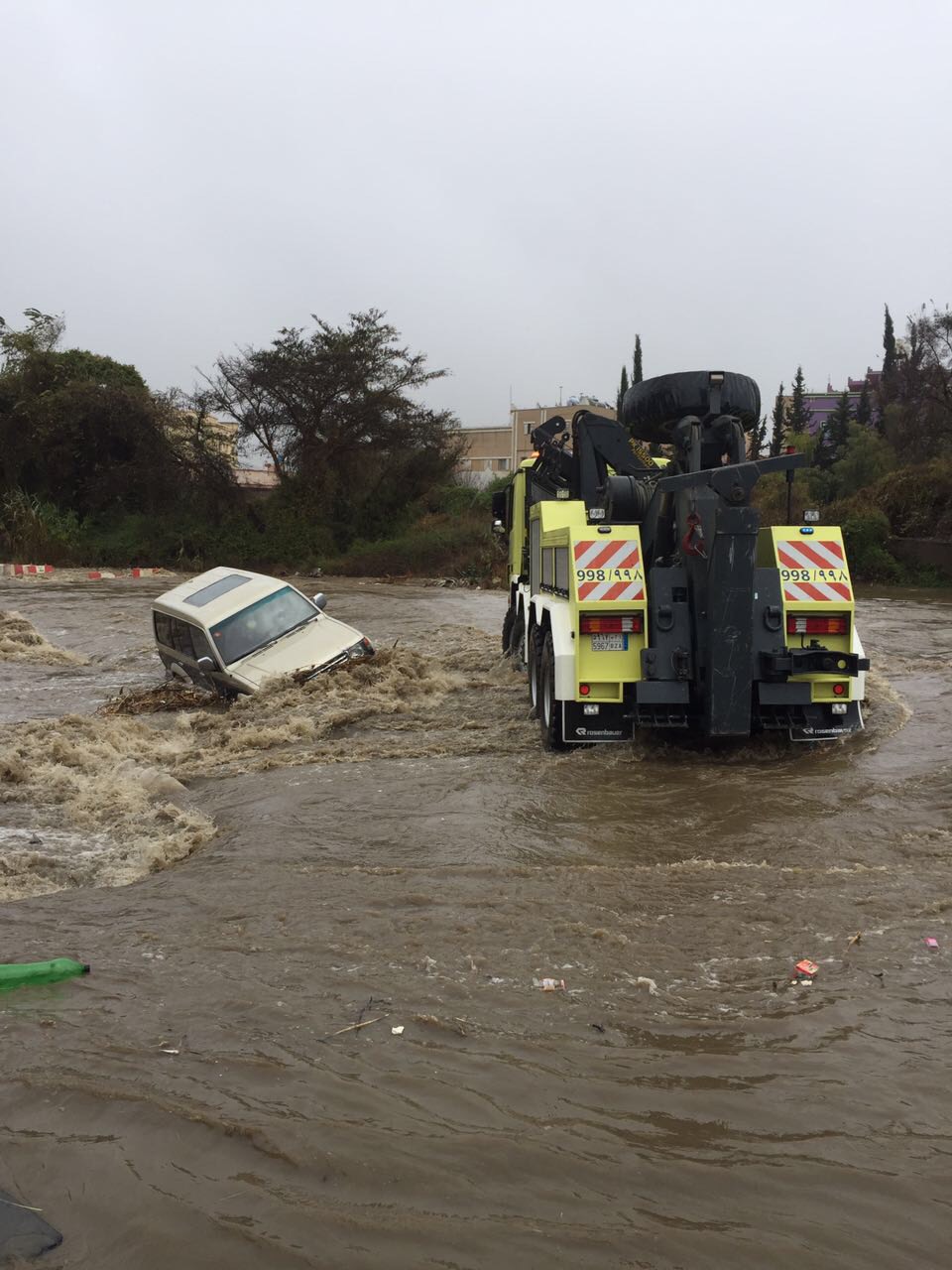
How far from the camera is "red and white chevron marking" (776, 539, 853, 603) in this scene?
25.6 feet

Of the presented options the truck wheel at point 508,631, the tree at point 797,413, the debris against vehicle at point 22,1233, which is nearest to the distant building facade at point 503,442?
the tree at point 797,413

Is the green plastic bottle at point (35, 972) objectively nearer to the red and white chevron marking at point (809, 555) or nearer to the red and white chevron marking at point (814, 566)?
the red and white chevron marking at point (814, 566)

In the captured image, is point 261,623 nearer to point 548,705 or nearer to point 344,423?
point 548,705

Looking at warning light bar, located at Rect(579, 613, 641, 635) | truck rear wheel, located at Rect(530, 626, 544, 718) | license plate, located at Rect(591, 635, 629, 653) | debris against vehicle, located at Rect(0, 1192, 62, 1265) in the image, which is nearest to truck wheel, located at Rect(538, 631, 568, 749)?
truck rear wheel, located at Rect(530, 626, 544, 718)

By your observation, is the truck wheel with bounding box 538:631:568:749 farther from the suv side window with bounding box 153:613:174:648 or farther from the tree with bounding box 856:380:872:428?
the tree with bounding box 856:380:872:428

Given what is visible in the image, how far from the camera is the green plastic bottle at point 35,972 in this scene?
4117mm

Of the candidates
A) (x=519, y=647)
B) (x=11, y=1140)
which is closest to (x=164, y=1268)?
(x=11, y=1140)

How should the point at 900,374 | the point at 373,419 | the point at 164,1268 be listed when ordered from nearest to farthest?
the point at 164,1268 < the point at 900,374 < the point at 373,419

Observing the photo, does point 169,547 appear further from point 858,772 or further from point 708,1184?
point 708,1184

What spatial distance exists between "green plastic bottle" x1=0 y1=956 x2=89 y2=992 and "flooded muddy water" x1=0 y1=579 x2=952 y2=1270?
0.07 m

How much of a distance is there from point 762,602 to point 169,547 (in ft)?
113

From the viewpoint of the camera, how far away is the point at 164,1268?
2.48 metres

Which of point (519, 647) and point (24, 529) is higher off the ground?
point (24, 529)

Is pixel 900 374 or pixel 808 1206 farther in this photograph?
pixel 900 374
